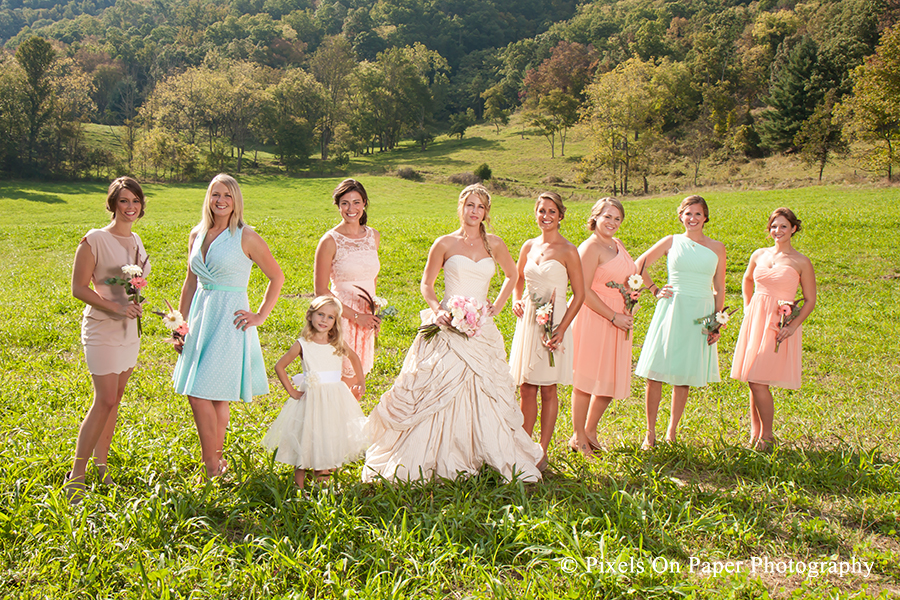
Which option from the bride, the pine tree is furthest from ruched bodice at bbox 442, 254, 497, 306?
the pine tree

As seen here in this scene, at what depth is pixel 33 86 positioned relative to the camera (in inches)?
2276

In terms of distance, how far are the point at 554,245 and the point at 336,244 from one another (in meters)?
2.17

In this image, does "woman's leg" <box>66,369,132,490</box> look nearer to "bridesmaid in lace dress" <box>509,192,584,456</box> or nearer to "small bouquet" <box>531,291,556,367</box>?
"bridesmaid in lace dress" <box>509,192,584,456</box>

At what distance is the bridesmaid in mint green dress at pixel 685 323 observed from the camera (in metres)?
6.05

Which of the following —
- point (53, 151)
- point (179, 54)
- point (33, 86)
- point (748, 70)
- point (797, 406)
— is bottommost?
point (797, 406)

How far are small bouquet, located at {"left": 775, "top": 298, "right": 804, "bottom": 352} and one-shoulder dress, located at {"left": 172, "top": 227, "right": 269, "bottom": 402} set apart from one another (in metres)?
5.35

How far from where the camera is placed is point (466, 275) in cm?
545

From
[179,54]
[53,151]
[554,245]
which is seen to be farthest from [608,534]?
[179,54]

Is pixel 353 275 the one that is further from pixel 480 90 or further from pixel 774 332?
pixel 480 90

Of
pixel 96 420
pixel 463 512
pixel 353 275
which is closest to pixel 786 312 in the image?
pixel 463 512

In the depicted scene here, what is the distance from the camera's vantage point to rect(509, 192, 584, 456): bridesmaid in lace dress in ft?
18.4

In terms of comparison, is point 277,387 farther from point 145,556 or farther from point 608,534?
point 608,534

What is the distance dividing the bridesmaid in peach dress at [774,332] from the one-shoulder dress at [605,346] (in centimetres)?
144

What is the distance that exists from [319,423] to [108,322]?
1.98 metres
